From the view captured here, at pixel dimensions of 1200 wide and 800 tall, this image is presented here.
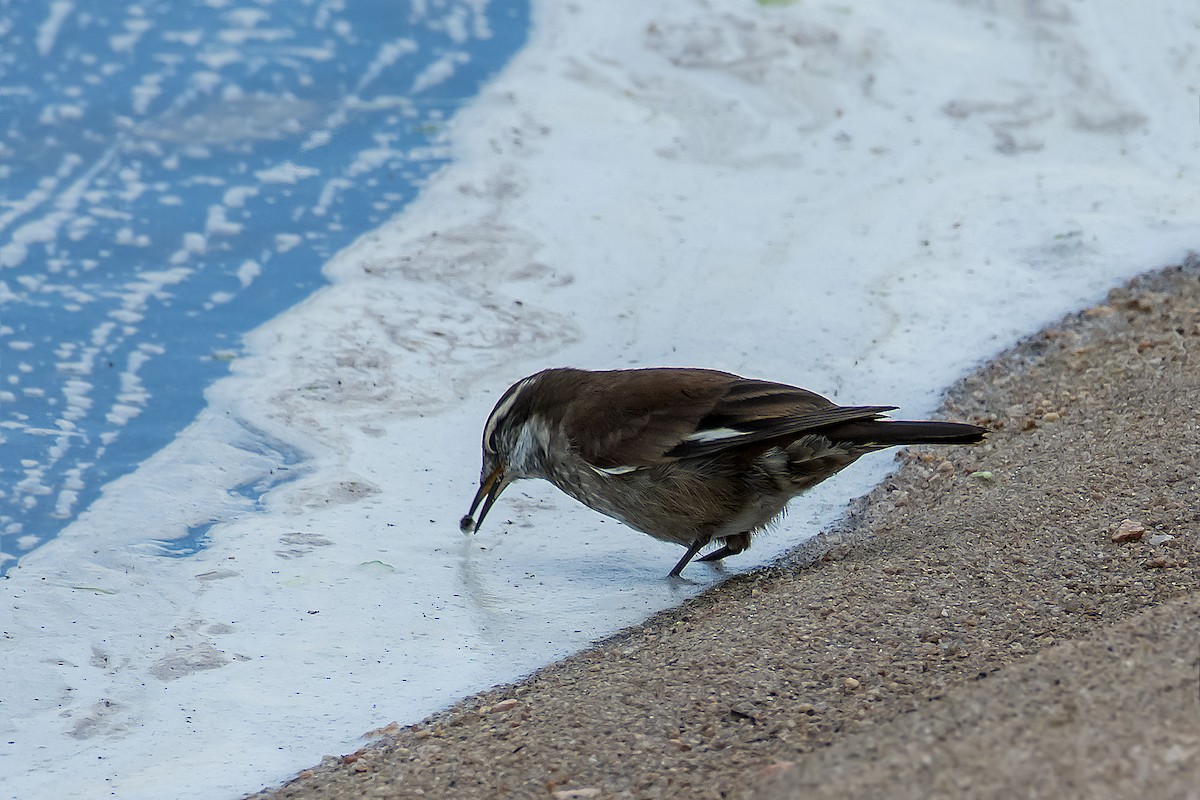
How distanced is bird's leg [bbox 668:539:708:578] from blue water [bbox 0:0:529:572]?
1.79m

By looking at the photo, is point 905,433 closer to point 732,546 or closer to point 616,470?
point 732,546

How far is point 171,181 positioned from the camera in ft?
30.0

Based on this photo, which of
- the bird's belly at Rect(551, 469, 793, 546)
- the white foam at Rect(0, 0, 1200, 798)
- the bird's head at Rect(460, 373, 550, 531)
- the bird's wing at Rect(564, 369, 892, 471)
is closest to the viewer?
the white foam at Rect(0, 0, 1200, 798)

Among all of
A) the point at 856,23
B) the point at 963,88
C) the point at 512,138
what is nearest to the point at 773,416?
the point at 512,138

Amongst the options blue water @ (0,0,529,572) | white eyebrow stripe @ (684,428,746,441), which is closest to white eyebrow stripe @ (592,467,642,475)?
Result: white eyebrow stripe @ (684,428,746,441)

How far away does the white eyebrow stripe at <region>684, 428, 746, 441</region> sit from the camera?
528 cm

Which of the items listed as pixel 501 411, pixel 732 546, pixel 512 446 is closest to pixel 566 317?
pixel 501 411

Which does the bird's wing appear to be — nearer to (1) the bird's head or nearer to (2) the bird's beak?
(1) the bird's head

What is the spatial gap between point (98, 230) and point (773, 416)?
491cm

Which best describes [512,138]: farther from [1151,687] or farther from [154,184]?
[1151,687]

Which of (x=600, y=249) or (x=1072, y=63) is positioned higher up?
(x=1072, y=63)

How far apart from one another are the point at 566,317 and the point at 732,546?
7.66 feet

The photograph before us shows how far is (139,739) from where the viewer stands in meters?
4.43

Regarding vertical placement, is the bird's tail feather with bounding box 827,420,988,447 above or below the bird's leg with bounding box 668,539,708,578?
above
